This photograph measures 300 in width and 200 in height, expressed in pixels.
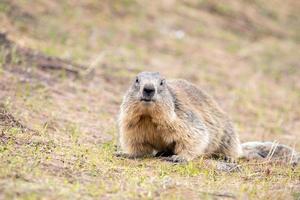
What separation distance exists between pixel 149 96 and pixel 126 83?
5.77 metres

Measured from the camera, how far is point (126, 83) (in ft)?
41.4

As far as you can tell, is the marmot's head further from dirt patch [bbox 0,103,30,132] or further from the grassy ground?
dirt patch [bbox 0,103,30,132]

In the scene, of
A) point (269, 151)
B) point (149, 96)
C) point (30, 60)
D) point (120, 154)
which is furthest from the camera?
point (30, 60)

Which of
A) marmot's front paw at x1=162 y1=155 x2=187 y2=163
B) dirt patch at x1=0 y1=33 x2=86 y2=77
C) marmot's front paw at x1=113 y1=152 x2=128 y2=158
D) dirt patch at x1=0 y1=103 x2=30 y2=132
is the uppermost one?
dirt patch at x1=0 y1=33 x2=86 y2=77

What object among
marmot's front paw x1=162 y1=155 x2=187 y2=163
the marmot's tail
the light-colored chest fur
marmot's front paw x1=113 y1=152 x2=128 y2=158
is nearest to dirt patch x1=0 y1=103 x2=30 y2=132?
marmot's front paw x1=113 y1=152 x2=128 y2=158

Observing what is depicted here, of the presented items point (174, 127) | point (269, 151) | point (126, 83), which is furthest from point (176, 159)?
point (126, 83)

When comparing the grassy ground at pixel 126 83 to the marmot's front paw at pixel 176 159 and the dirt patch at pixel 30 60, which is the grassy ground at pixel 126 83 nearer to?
the dirt patch at pixel 30 60

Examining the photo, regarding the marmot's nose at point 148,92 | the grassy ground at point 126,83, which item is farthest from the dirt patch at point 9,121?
the marmot's nose at point 148,92

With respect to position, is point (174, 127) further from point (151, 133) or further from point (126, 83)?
point (126, 83)

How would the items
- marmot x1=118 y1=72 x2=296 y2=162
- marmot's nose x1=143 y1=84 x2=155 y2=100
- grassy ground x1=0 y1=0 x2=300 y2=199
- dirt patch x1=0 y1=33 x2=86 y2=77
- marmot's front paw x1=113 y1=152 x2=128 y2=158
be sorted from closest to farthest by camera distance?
grassy ground x1=0 y1=0 x2=300 y2=199 → marmot's nose x1=143 y1=84 x2=155 y2=100 → marmot x1=118 y1=72 x2=296 y2=162 → marmot's front paw x1=113 y1=152 x2=128 y2=158 → dirt patch x1=0 y1=33 x2=86 y2=77

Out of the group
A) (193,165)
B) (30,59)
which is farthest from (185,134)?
(30,59)

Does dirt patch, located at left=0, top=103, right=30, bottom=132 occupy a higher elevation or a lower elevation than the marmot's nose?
lower

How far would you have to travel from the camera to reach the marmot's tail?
797cm

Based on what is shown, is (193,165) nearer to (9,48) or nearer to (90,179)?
(90,179)
